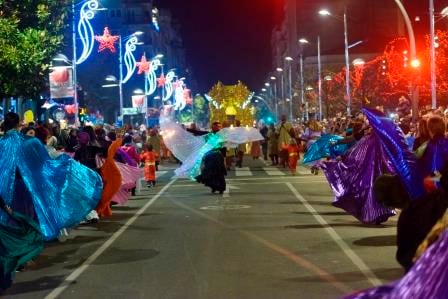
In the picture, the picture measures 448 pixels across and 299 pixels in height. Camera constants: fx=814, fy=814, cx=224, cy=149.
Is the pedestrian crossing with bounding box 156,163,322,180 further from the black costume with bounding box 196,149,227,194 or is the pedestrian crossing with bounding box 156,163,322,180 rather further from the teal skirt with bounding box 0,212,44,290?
the teal skirt with bounding box 0,212,44,290

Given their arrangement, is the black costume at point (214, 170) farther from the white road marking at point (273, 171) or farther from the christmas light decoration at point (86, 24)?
the christmas light decoration at point (86, 24)

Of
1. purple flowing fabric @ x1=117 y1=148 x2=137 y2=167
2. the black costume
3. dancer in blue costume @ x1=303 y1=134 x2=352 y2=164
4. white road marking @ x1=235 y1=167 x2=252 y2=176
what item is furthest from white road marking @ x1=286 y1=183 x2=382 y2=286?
white road marking @ x1=235 y1=167 x2=252 y2=176

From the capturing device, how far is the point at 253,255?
10.0 metres

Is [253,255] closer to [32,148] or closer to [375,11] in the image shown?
[32,148]

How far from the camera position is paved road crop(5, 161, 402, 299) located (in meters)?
8.09

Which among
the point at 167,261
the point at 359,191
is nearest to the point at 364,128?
the point at 359,191

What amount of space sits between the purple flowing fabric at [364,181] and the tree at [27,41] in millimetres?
7590

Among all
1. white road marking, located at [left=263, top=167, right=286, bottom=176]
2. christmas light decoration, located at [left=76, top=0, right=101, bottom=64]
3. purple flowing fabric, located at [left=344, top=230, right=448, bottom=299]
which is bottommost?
white road marking, located at [left=263, top=167, right=286, bottom=176]

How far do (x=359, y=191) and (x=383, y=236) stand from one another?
1.40 meters

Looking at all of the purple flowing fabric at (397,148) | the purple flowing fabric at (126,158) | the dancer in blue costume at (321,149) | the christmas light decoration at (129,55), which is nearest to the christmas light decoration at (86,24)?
the purple flowing fabric at (126,158)

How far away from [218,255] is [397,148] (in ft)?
8.79

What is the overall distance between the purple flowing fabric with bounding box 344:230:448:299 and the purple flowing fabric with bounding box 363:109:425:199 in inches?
207

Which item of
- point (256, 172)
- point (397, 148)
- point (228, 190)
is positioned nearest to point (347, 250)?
point (397, 148)

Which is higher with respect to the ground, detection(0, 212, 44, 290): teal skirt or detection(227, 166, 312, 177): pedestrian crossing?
detection(0, 212, 44, 290): teal skirt
